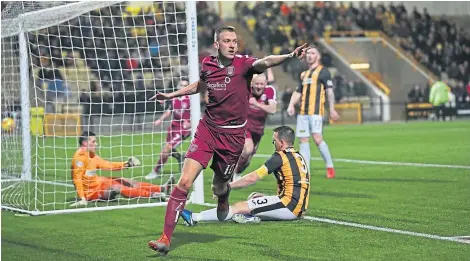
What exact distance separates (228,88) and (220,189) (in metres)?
1.09

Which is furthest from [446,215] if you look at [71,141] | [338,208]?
[71,141]

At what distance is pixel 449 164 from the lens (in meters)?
16.6

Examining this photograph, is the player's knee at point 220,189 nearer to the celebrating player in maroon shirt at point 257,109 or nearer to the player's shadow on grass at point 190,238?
the player's shadow on grass at point 190,238

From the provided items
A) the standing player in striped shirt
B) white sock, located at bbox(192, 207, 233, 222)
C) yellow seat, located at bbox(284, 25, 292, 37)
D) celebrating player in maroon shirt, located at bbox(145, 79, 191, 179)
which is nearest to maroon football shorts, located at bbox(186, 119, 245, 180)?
white sock, located at bbox(192, 207, 233, 222)

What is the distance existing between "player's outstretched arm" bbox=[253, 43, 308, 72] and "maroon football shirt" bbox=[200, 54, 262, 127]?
5.8 inches

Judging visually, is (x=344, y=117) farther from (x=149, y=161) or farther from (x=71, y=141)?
(x=149, y=161)

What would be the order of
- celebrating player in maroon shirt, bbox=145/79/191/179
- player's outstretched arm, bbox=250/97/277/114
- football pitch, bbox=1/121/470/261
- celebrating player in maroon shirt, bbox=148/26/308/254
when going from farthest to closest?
celebrating player in maroon shirt, bbox=145/79/191/179
player's outstretched arm, bbox=250/97/277/114
celebrating player in maroon shirt, bbox=148/26/308/254
football pitch, bbox=1/121/470/261

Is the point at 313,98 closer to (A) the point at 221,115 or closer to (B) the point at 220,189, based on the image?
(B) the point at 220,189

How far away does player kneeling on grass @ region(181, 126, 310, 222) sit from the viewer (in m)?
9.45

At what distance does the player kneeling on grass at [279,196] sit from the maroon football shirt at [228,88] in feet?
4.43

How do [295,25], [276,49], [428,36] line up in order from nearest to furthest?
[276,49], [295,25], [428,36]

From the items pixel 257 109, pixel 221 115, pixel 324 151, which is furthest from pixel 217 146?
pixel 324 151

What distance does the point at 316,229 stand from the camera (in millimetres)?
9086

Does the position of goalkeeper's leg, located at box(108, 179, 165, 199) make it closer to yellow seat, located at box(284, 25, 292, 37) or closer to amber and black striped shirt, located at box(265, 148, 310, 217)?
amber and black striped shirt, located at box(265, 148, 310, 217)
